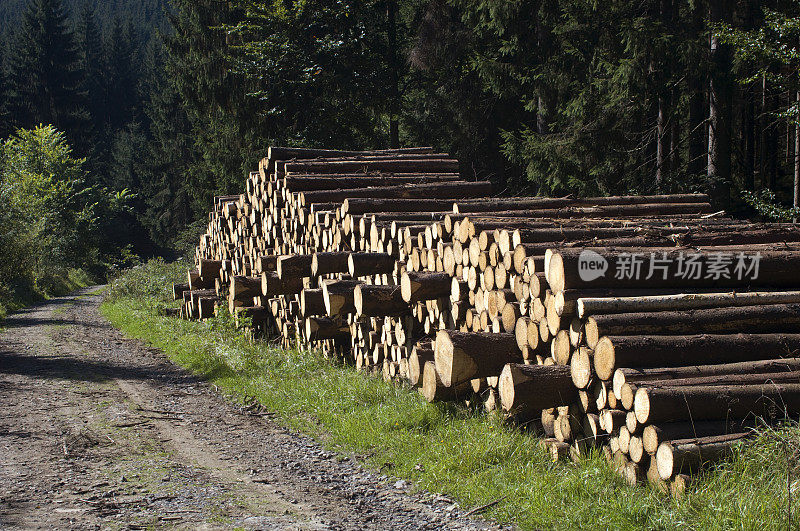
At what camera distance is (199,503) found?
5.25 metres

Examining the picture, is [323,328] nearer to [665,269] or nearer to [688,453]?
[665,269]

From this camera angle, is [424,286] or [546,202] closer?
[424,286]

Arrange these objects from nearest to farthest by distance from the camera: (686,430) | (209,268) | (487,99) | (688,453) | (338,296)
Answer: (688,453)
(686,430)
(338,296)
(209,268)
(487,99)

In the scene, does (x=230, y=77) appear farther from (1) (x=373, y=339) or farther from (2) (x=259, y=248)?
(1) (x=373, y=339)

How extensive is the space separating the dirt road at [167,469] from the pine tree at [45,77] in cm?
6011

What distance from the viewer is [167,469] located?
6.06m

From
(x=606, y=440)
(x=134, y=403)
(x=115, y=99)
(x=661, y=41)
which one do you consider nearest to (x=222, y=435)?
(x=134, y=403)

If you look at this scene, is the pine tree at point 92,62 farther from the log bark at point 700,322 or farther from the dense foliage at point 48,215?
the log bark at point 700,322

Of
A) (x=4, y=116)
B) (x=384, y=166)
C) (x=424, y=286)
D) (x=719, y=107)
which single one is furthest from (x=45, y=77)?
(x=424, y=286)

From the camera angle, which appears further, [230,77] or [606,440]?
[230,77]

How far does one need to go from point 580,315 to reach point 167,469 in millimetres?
3653

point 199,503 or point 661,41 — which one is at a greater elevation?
point 661,41

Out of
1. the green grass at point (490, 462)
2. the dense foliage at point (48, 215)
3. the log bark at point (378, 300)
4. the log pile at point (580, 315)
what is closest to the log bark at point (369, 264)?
the log pile at point (580, 315)

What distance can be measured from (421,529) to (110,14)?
143927 millimetres
